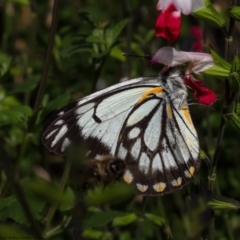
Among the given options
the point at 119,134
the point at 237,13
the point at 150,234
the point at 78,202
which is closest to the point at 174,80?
the point at 119,134

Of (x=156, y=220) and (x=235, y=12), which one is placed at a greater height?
(x=235, y=12)

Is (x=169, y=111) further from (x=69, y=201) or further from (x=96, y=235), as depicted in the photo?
(x=69, y=201)

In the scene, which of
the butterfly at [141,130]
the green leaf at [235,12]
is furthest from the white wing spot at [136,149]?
the green leaf at [235,12]

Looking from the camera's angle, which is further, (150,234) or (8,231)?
(150,234)

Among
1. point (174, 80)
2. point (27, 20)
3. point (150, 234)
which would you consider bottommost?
point (150, 234)

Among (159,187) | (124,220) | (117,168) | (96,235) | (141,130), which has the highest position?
(117,168)

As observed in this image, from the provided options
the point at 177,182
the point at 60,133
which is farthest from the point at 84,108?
the point at 177,182

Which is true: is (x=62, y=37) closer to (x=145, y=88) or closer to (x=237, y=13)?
(x=145, y=88)

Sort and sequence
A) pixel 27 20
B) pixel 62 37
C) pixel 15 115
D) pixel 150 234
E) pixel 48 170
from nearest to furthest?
1. pixel 15 115
2. pixel 150 234
3. pixel 48 170
4. pixel 62 37
5. pixel 27 20
